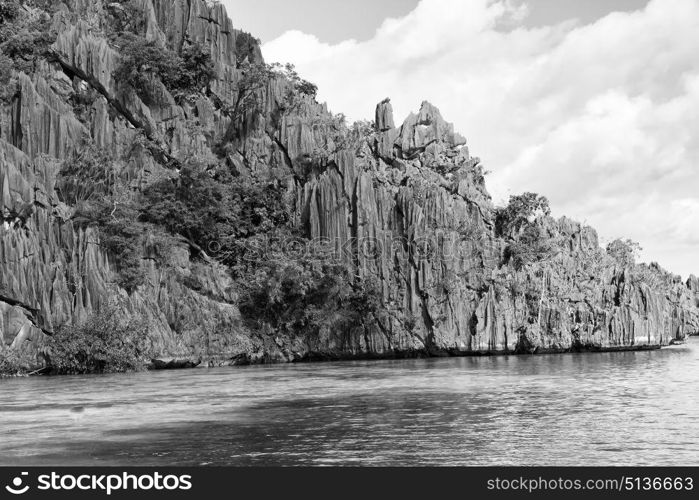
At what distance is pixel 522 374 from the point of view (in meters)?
33.7

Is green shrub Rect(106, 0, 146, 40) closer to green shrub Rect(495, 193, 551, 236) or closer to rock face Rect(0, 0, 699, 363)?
rock face Rect(0, 0, 699, 363)

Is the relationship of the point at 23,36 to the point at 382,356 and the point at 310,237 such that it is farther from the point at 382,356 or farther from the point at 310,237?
the point at 382,356

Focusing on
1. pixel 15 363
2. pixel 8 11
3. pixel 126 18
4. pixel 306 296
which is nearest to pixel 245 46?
pixel 126 18

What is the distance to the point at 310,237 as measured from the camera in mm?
52875

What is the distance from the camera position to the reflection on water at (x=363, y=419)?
48.0ft

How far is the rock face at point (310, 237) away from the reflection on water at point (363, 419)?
8.28 metres

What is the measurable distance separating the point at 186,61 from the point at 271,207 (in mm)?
16441

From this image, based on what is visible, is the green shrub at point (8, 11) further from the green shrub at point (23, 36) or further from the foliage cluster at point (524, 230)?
the foliage cluster at point (524, 230)

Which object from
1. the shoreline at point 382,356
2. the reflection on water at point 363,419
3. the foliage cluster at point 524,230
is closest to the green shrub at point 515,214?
the foliage cluster at point 524,230

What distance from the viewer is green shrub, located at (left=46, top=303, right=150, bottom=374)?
131 feet

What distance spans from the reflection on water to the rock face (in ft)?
27.2

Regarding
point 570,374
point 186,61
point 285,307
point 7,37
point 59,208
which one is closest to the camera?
point 570,374

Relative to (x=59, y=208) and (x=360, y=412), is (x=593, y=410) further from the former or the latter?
(x=59, y=208)
